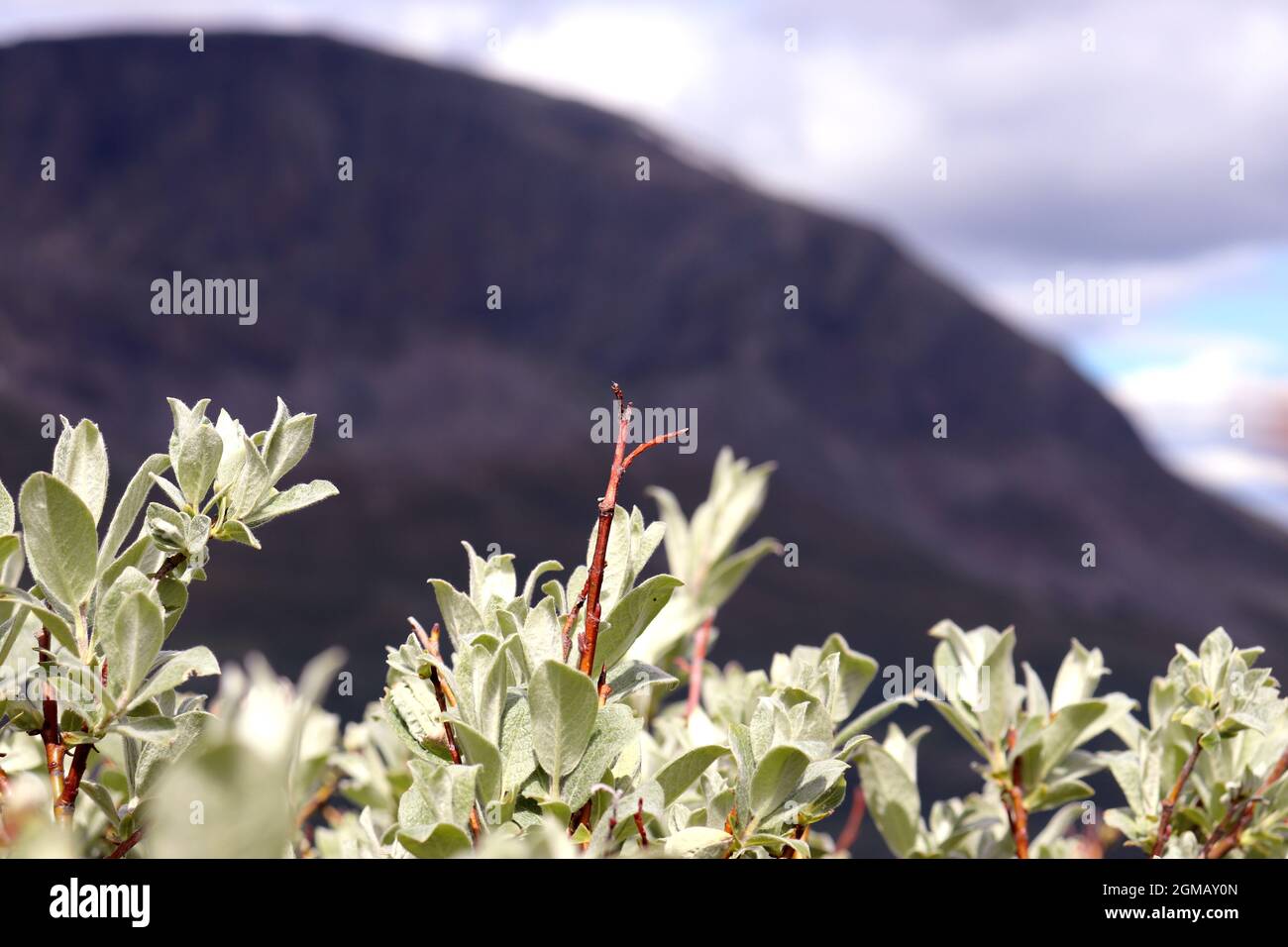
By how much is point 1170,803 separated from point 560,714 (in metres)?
0.65

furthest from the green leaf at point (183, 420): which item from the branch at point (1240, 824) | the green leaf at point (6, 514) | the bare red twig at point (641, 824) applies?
the branch at point (1240, 824)

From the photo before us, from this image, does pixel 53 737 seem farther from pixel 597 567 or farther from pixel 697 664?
pixel 697 664

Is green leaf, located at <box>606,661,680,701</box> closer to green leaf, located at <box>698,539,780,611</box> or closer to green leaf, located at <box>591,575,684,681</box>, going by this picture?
green leaf, located at <box>591,575,684,681</box>

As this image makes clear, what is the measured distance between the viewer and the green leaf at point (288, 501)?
31.7 inches

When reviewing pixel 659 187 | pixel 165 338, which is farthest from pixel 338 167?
pixel 659 187

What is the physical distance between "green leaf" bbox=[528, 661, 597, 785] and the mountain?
2000 cm

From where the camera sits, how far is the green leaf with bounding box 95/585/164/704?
0.68 m

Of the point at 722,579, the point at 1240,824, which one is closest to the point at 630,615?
the point at 722,579

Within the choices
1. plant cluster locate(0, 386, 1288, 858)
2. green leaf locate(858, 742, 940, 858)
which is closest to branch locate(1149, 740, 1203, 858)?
plant cluster locate(0, 386, 1288, 858)

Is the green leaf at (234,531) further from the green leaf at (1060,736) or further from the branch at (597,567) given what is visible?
the green leaf at (1060,736)

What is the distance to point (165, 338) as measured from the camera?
83.7 ft

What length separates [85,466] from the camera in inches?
31.0

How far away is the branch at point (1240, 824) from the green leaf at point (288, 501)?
888 mm
